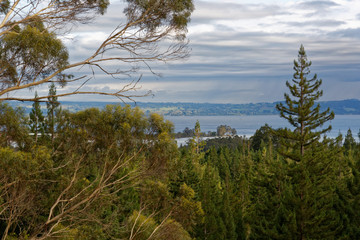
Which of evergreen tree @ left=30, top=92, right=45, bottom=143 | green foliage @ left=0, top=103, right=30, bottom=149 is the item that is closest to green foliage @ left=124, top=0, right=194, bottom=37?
green foliage @ left=0, top=103, right=30, bottom=149

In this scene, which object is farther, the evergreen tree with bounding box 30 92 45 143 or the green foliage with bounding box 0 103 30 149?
the evergreen tree with bounding box 30 92 45 143

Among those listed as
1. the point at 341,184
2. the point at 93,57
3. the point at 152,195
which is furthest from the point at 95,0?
the point at 341,184

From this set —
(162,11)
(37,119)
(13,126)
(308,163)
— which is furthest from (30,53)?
(37,119)

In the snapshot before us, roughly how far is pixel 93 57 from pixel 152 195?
12.3 m

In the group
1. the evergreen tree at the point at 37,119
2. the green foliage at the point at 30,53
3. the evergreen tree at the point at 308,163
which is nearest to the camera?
the green foliage at the point at 30,53

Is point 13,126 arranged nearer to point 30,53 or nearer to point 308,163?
point 30,53

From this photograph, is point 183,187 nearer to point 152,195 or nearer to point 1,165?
point 152,195

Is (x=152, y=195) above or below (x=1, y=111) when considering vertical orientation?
below

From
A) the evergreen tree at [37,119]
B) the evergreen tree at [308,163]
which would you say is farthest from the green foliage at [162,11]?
the evergreen tree at [37,119]

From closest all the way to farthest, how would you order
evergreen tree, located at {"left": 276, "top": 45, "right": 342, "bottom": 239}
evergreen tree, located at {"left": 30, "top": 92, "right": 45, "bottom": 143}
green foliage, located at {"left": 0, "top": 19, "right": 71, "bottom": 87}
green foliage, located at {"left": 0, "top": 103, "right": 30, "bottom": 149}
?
green foliage, located at {"left": 0, "top": 19, "right": 71, "bottom": 87} → green foliage, located at {"left": 0, "top": 103, "right": 30, "bottom": 149} → evergreen tree, located at {"left": 276, "top": 45, "right": 342, "bottom": 239} → evergreen tree, located at {"left": 30, "top": 92, "right": 45, "bottom": 143}

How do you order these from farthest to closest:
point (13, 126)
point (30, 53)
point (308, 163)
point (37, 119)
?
point (37, 119) → point (308, 163) → point (13, 126) → point (30, 53)

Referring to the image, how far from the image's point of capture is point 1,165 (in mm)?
10367

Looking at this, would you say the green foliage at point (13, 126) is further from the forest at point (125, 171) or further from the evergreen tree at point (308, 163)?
the evergreen tree at point (308, 163)

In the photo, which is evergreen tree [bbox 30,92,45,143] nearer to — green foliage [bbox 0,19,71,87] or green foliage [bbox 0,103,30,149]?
green foliage [bbox 0,103,30,149]
